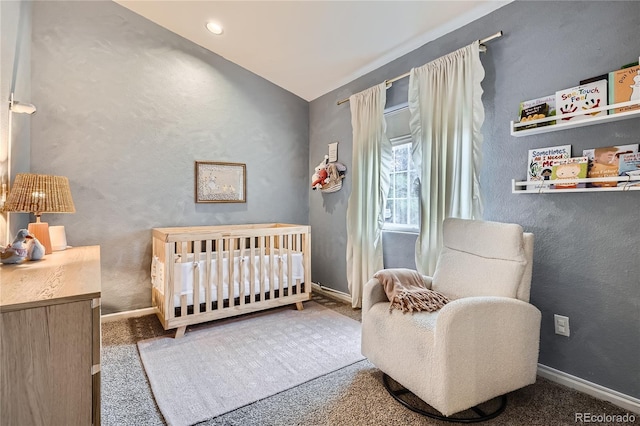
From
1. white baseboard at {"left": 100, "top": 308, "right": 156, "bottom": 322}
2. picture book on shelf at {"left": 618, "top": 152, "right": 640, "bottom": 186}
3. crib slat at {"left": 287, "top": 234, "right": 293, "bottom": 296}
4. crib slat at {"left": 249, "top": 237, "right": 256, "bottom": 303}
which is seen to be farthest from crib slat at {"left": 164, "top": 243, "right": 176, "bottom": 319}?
picture book on shelf at {"left": 618, "top": 152, "right": 640, "bottom": 186}

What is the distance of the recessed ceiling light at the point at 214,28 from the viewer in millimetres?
2878

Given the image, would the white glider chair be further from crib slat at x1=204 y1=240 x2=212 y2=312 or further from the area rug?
crib slat at x1=204 y1=240 x2=212 y2=312

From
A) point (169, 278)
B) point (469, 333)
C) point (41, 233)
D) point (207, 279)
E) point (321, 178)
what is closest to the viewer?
point (469, 333)

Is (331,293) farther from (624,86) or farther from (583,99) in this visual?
(624,86)

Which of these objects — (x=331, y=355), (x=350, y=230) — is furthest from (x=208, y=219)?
(x=331, y=355)

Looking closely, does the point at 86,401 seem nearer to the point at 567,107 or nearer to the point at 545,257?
the point at 545,257

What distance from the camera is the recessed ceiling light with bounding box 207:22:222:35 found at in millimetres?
2878

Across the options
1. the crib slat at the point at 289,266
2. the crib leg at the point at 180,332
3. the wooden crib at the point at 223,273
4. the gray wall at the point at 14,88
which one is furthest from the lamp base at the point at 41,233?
the crib slat at the point at 289,266

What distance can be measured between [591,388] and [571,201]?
39.9 inches

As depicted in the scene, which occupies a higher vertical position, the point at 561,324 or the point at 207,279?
the point at 207,279

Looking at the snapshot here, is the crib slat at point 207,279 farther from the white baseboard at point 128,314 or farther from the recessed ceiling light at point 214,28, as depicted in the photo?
the recessed ceiling light at point 214,28

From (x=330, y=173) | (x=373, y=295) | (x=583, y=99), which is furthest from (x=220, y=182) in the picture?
(x=583, y=99)

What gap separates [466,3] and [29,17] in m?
3.25

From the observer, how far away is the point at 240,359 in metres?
2.12
